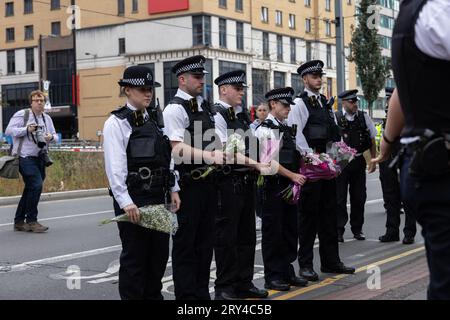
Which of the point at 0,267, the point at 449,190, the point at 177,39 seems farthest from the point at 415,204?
the point at 177,39

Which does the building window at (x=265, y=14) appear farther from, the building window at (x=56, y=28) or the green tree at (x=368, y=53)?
the green tree at (x=368, y=53)

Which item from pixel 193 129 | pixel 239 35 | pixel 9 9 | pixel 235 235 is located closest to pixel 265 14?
pixel 239 35

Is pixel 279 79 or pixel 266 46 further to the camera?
pixel 279 79

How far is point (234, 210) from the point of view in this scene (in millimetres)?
5699

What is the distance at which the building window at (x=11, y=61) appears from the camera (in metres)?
71.8

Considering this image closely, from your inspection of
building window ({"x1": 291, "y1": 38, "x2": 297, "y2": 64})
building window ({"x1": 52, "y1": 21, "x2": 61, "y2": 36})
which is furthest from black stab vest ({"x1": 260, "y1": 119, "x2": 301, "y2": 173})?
building window ({"x1": 52, "y1": 21, "x2": 61, "y2": 36})

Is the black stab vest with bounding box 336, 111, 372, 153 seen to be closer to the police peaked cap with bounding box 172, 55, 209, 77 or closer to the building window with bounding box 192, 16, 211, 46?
the police peaked cap with bounding box 172, 55, 209, 77

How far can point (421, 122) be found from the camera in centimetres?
297

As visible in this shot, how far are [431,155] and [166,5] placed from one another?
57.3 meters

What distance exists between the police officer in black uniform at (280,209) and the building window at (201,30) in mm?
50262

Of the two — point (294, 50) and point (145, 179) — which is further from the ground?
point (294, 50)

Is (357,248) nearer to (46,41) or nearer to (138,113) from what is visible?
(138,113)

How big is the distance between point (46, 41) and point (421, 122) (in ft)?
226

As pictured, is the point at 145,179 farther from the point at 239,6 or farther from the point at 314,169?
the point at 239,6
